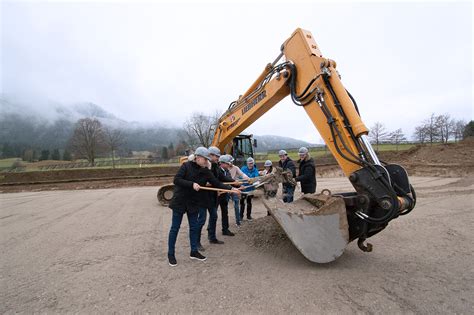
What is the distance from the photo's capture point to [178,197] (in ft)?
→ 12.5

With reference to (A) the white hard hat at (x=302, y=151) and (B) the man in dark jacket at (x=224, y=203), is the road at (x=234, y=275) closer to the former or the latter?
(B) the man in dark jacket at (x=224, y=203)

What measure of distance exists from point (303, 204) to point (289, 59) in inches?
108

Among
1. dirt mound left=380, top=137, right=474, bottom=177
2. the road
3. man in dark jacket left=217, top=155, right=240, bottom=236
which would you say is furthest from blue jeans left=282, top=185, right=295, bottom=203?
dirt mound left=380, top=137, right=474, bottom=177

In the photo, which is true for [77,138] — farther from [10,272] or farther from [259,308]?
[259,308]

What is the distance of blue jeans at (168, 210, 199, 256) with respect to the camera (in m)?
3.80

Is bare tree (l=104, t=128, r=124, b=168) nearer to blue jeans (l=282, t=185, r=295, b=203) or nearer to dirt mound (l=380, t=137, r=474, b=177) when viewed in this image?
dirt mound (l=380, t=137, r=474, b=177)

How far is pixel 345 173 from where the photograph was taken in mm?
3557

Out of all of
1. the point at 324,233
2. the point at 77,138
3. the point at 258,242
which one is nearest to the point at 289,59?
the point at 324,233

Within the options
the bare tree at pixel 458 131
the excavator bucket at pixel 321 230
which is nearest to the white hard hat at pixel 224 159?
the excavator bucket at pixel 321 230

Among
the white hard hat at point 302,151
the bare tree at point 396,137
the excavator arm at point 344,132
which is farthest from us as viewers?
the bare tree at point 396,137

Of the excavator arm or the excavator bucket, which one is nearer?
the excavator arm

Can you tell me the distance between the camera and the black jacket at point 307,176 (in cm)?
521

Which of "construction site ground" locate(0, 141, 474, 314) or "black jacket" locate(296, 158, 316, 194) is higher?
"black jacket" locate(296, 158, 316, 194)

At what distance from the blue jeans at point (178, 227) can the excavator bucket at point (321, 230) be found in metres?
1.50
